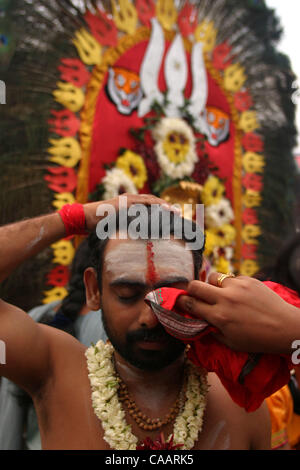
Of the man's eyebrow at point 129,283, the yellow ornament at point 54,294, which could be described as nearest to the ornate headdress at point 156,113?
the yellow ornament at point 54,294

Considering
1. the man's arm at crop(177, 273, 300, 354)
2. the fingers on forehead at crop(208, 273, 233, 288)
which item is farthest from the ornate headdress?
the man's arm at crop(177, 273, 300, 354)

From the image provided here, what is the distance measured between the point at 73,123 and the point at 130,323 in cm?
223

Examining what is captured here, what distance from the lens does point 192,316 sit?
1020mm

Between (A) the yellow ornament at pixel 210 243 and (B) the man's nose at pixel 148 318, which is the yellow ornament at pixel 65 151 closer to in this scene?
(A) the yellow ornament at pixel 210 243

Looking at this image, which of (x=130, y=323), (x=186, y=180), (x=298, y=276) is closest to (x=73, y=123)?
(x=186, y=180)

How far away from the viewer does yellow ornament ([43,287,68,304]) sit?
2822 mm

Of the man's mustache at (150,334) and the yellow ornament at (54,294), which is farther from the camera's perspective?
the yellow ornament at (54,294)

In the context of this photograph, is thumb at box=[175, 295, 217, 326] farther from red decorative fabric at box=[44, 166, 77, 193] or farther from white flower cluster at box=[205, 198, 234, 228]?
white flower cluster at box=[205, 198, 234, 228]

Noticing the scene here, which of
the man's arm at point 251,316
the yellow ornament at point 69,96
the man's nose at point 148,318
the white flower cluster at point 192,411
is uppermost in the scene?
the yellow ornament at point 69,96

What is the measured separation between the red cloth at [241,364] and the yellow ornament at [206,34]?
3634 millimetres

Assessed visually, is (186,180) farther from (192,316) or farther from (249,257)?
(192,316)

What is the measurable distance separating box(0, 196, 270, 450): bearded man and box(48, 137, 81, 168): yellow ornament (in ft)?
5.69

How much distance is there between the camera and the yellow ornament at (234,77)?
4216 millimetres

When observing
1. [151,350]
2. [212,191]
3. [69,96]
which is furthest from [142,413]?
[212,191]
